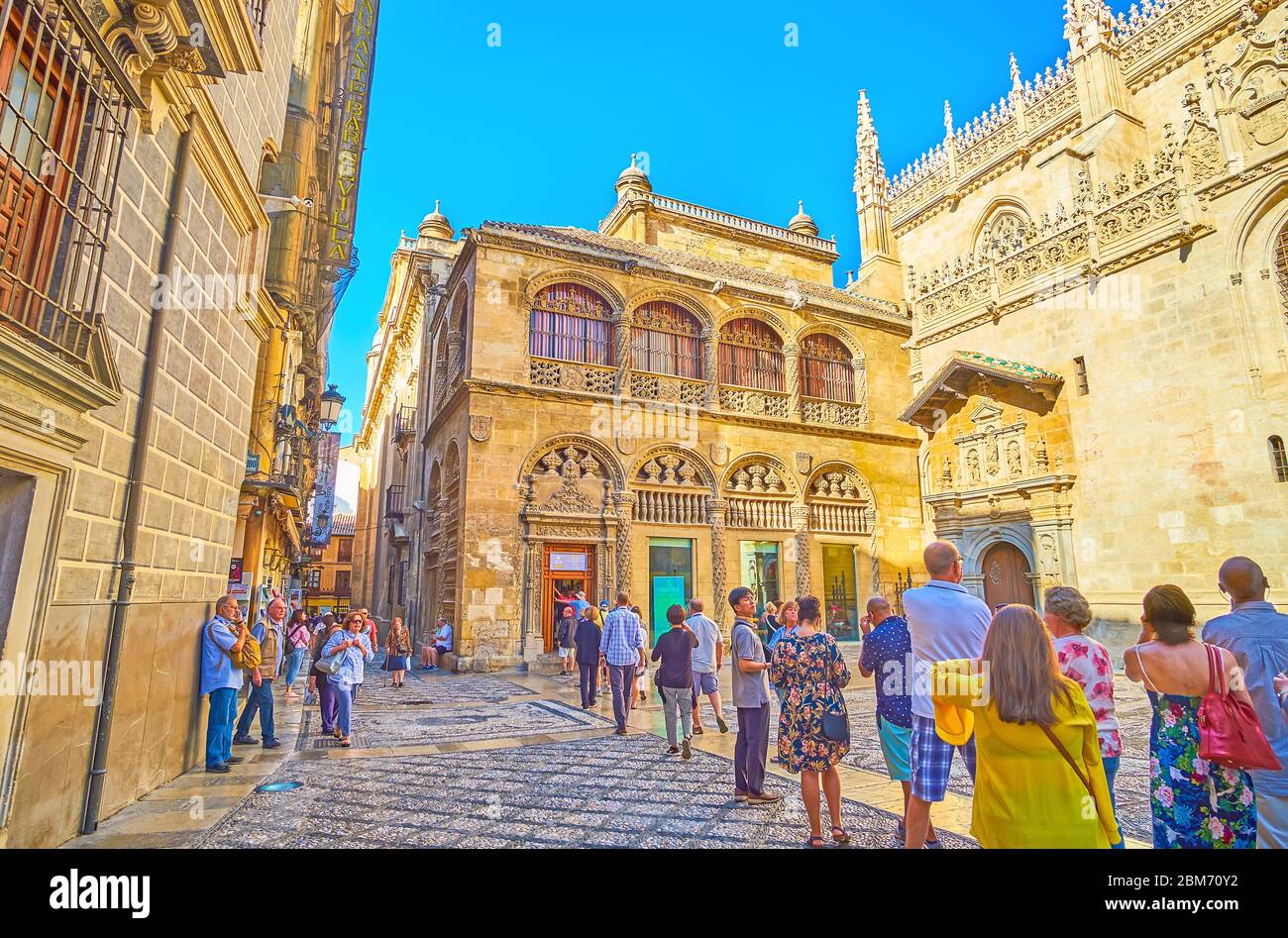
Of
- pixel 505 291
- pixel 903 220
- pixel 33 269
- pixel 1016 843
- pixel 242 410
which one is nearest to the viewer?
pixel 1016 843

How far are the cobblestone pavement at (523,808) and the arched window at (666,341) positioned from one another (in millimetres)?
13448

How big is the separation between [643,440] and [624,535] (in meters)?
2.72

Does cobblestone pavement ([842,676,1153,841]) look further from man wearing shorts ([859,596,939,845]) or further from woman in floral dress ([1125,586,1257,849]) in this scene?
man wearing shorts ([859,596,939,845])

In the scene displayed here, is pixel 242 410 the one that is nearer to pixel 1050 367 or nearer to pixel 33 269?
pixel 33 269

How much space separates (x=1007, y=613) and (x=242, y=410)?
313 inches

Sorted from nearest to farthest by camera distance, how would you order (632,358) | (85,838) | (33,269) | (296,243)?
(33,269) → (85,838) → (296,243) → (632,358)

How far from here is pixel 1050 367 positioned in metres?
15.4

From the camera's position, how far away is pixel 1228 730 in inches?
117

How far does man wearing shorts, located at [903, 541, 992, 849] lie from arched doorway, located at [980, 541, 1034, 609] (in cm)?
1382

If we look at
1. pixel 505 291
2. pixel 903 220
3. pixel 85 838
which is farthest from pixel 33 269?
pixel 903 220

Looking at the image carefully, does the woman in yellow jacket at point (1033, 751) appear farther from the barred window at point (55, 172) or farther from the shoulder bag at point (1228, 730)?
the barred window at point (55, 172)

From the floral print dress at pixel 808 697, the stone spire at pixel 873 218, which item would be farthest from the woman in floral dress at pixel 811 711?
the stone spire at pixel 873 218

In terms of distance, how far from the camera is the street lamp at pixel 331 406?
32.1m

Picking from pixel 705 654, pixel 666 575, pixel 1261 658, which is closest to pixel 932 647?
pixel 1261 658
